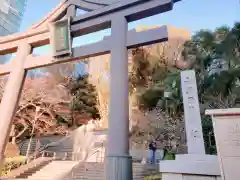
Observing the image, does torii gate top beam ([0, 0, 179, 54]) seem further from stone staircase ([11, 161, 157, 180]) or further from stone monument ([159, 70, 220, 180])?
stone staircase ([11, 161, 157, 180])

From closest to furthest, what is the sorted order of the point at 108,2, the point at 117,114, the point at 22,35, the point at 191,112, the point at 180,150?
the point at 117,114 < the point at 191,112 < the point at 108,2 < the point at 22,35 < the point at 180,150

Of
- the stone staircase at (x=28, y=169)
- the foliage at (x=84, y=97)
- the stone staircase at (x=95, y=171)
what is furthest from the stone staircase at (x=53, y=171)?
the foliage at (x=84, y=97)

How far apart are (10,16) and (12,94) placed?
60.0 feet

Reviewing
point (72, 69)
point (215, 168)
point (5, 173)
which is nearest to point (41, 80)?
point (72, 69)

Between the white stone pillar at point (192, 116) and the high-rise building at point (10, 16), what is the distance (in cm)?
1677

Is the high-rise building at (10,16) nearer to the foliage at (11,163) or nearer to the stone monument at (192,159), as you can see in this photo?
the foliage at (11,163)

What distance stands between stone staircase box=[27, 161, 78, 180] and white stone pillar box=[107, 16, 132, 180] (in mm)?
5769

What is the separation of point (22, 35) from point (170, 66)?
11.4 meters

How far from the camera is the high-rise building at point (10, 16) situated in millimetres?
18606

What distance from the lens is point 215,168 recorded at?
3.09 metres

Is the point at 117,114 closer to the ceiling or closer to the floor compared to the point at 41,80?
closer to the floor

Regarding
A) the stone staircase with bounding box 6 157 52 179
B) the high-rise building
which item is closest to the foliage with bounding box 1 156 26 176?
the stone staircase with bounding box 6 157 52 179

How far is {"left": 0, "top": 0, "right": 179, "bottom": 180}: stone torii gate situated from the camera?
3.64 meters

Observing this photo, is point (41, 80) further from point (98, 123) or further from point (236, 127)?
point (236, 127)
